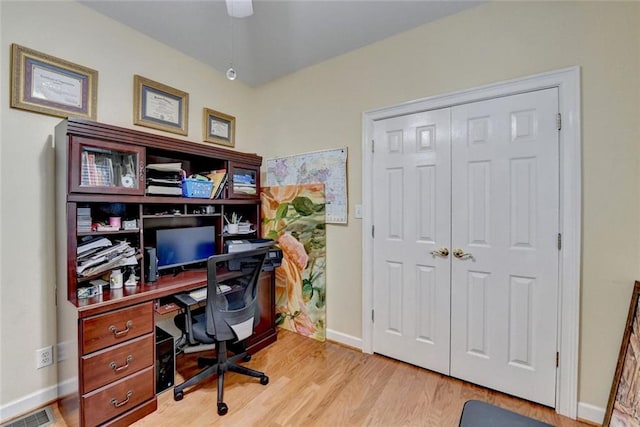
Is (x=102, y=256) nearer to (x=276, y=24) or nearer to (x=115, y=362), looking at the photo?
(x=115, y=362)

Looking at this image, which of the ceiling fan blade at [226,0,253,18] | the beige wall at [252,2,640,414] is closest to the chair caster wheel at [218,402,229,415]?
the beige wall at [252,2,640,414]

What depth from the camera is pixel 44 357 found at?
71.3 inches

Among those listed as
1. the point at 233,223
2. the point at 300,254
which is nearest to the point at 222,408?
the point at 300,254

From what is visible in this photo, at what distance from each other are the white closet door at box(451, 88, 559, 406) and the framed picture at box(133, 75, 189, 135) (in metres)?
2.28

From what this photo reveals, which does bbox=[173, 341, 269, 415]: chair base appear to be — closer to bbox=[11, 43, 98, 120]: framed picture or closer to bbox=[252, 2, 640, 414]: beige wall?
bbox=[252, 2, 640, 414]: beige wall

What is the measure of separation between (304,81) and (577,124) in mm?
2156

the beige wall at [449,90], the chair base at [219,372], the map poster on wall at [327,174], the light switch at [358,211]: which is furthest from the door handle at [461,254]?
the chair base at [219,372]

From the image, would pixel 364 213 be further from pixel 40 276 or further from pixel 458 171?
→ pixel 40 276

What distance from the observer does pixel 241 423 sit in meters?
1.65

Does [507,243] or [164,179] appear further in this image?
[164,179]

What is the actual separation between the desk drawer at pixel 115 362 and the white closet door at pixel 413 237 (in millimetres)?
1685

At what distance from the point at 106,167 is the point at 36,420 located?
155 centimetres

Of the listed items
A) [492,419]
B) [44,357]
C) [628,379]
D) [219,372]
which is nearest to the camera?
[492,419]

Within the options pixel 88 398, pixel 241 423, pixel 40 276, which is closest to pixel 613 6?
pixel 241 423
